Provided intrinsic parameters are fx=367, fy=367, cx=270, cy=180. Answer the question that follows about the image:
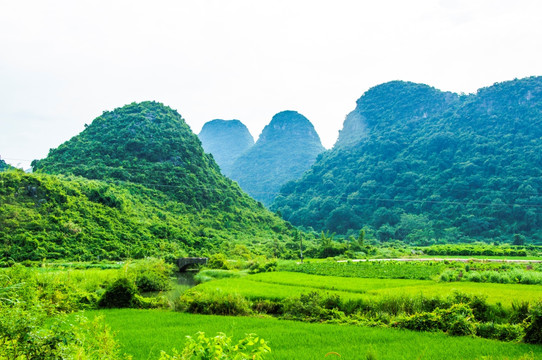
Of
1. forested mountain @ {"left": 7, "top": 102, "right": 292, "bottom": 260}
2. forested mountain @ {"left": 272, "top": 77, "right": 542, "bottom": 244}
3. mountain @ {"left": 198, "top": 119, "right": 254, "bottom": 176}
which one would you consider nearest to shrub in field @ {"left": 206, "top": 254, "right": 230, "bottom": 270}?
forested mountain @ {"left": 7, "top": 102, "right": 292, "bottom": 260}

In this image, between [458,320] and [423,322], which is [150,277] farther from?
[458,320]

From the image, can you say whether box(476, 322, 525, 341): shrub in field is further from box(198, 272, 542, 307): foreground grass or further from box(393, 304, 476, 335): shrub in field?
box(198, 272, 542, 307): foreground grass

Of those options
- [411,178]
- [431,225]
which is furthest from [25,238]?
[411,178]

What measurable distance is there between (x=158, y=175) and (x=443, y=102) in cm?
7549

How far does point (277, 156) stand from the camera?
134 meters

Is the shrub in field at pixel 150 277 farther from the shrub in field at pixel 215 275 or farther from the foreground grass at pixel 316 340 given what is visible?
the foreground grass at pixel 316 340

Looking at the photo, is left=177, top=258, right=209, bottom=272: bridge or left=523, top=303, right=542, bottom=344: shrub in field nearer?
left=523, top=303, right=542, bottom=344: shrub in field

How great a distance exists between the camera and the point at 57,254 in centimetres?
3052

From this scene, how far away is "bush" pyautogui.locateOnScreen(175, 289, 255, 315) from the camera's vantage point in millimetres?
14008

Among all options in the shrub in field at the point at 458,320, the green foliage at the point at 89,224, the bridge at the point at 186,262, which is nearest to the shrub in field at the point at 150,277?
the bridge at the point at 186,262

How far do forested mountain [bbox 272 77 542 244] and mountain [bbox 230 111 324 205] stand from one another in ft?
78.7

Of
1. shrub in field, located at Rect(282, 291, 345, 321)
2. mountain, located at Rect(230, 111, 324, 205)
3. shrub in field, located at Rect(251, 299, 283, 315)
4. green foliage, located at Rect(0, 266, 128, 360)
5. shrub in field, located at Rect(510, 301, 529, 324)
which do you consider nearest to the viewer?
green foliage, located at Rect(0, 266, 128, 360)

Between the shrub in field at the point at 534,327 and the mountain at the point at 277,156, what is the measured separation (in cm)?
10456

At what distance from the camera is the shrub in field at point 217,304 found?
551 inches
